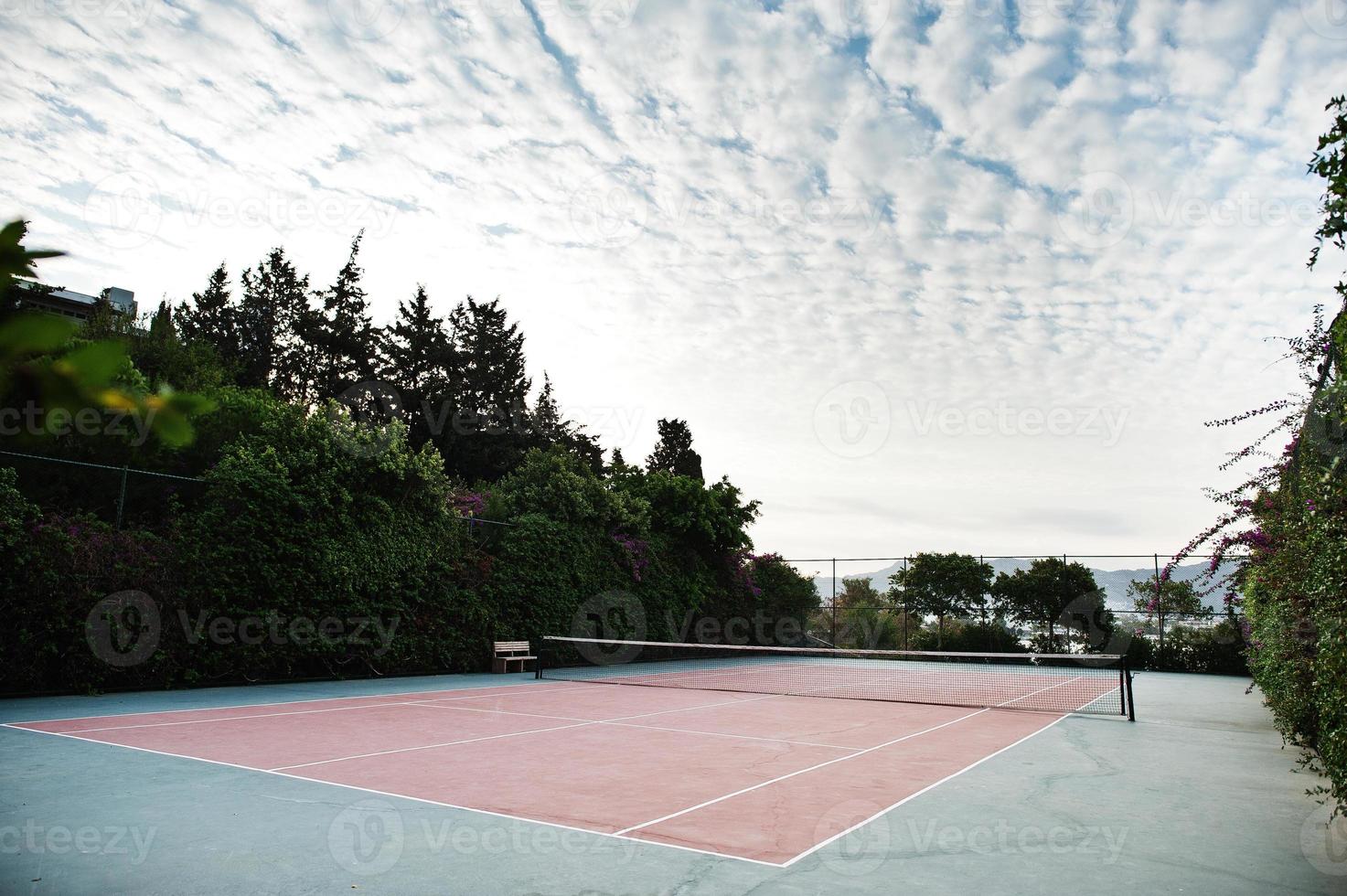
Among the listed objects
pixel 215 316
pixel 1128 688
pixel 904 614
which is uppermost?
pixel 215 316

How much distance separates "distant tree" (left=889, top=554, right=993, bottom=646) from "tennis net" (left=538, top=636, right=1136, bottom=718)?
162cm

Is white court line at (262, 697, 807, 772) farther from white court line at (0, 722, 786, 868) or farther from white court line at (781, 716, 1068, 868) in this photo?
white court line at (781, 716, 1068, 868)

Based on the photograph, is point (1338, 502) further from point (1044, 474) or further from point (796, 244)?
point (1044, 474)

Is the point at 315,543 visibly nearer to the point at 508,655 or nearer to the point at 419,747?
the point at 508,655

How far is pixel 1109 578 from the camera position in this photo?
1019 inches

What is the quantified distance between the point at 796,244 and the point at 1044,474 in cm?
957

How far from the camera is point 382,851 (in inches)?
182

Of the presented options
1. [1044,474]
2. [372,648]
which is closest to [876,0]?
[372,648]

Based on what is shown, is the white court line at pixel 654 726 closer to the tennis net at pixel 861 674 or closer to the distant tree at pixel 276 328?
the tennis net at pixel 861 674

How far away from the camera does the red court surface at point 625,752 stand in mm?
5559

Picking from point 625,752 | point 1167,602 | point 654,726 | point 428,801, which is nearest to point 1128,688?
point 654,726

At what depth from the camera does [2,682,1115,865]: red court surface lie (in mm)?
5559

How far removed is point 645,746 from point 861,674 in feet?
42.1

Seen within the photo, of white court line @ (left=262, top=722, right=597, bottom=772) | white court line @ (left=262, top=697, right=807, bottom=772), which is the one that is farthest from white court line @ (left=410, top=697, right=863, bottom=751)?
white court line @ (left=262, top=722, right=597, bottom=772)
